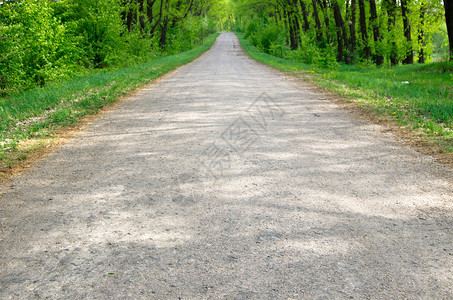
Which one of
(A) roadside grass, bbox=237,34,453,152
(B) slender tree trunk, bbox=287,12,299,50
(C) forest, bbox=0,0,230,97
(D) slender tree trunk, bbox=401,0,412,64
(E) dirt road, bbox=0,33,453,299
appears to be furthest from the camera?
(B) slender tree trunk, bbox=287,12,299,50

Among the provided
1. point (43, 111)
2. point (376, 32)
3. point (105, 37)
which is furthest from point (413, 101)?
point (376, 32)

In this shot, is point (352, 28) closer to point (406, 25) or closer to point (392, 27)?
point (392, 27)

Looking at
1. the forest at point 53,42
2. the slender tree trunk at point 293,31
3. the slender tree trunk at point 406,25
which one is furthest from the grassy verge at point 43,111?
the slender tree trunk at point 293,31

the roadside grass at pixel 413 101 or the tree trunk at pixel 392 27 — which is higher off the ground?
the tree trunk at pixel 392 27

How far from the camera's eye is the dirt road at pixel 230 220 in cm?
268

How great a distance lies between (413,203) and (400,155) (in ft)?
5.95

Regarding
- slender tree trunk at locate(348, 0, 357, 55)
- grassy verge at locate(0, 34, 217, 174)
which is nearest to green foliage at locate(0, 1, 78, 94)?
grassy verge at locate(0, 34, 217, 174)

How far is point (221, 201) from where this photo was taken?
4.01 m

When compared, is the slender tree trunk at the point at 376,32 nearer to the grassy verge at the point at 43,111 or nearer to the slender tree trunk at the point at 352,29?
the slender tree trunk at the point at 352,29

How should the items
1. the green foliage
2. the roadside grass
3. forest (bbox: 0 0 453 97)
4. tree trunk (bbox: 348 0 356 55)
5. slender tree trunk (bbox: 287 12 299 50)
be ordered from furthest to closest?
slender tree trunk (bbox: 287 12 299 50)
tree trunk (bbox: 348 0 356 55)
forest (bbox: 0 0 453 97)
the green foliage
the roadside grass

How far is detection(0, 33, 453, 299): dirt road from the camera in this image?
2678 millimetres

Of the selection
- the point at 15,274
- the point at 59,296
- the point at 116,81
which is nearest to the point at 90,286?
the point at 59,296

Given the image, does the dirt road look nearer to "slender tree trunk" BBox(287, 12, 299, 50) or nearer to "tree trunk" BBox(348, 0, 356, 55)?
"tree trunk" BBox(348, 0, 356, 55)

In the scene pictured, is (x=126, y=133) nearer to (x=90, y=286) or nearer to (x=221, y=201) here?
(x=221, y=201)
